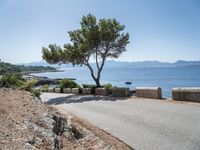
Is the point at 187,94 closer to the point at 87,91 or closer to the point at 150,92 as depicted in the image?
the point at 150,92

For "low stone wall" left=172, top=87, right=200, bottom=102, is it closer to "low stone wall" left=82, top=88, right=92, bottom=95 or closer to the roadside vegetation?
the roadside vegetation

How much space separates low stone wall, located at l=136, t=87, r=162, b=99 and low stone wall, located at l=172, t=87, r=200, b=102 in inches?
67.2

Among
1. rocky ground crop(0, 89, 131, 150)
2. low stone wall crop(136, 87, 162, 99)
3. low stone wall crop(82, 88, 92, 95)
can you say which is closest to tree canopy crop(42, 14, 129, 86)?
low stone wall crop(82, 88, 92, 95)

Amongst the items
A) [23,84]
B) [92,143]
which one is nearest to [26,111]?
[92,143]

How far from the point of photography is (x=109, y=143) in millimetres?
7996

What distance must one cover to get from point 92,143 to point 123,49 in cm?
2377

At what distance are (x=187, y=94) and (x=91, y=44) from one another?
53.9ft

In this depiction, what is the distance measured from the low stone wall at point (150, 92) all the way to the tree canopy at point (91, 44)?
34.8 ft

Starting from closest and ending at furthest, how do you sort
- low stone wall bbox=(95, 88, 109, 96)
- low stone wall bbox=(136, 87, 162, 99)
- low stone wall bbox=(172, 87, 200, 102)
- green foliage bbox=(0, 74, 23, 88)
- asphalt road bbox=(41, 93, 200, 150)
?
asphalt road bbox=(41, 93, 200, 150), low stone wall bbox=(172, 87, 200, 102), low stone wall bbox=(136, 87, 162, 99), green foliage bbox=(0, 74, 23, 88), low stone wall bbox=(95, 88, 109, 96)

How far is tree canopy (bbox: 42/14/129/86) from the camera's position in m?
28.8

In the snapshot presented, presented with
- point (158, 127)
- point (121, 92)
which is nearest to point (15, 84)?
point (121, 92)

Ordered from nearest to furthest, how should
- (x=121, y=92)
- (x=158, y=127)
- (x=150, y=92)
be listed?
1. (x=158, y=127)
2. (x=150, y=92)
3. (x=121, y=92)

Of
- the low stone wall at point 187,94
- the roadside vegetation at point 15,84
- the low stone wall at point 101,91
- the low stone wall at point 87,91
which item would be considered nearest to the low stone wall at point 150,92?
the low stone wall at point 187,94

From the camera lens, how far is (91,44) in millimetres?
29719
